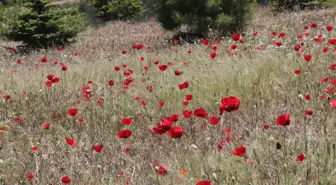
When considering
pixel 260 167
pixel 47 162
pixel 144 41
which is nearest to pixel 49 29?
pixel 144 41

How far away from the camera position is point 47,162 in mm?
2602

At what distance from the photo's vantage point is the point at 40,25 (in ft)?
44.0

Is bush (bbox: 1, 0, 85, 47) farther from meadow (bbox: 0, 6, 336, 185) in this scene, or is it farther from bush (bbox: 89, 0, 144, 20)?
meadow (bbox: 0, 6, 336, 185)

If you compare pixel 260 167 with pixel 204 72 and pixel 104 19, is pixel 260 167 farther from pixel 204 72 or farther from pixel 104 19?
pixel 104 19

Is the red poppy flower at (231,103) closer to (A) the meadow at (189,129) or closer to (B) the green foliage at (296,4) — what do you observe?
(A) the meadow at (189,129)

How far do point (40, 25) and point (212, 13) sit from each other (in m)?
5.84

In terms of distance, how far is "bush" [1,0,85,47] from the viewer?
1310 centimetres

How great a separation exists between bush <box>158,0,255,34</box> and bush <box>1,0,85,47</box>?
12.1 ft

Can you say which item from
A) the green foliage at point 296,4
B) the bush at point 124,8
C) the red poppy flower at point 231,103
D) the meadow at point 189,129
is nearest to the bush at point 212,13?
the green foliage at point 296,4

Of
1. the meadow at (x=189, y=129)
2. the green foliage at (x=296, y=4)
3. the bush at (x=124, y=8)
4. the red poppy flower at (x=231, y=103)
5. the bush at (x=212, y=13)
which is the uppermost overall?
the red poppy flower at (x=231, y=103)

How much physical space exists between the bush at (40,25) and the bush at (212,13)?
3.70 meters

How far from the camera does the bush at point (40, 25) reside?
516 inches

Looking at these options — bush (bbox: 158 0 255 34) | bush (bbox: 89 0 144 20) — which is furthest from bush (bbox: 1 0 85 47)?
bush (bbox: 89 0 144 20)

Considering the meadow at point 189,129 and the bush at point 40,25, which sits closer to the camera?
the meadow at point 189,129
